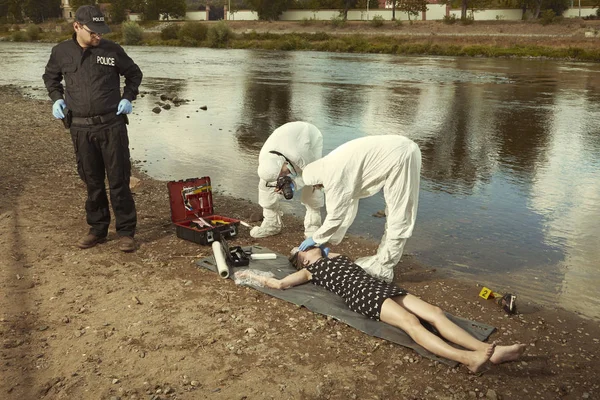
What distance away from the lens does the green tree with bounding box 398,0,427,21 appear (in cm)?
8206

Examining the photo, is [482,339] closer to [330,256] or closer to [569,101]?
[330,256]

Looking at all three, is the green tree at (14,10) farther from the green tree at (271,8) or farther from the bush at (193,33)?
the bush at (193,33)

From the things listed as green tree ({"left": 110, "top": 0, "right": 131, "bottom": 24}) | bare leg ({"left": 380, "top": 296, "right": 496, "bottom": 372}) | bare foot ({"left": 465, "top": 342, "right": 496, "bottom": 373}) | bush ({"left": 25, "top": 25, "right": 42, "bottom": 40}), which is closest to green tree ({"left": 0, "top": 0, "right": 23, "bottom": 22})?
green tree ({"left": 110, "top": 0, "right": 131, "bottom": 24})

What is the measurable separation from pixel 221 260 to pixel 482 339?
2.46 m

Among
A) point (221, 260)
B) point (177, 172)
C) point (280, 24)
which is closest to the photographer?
point (221, 260)

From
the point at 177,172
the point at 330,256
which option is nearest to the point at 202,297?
the point at 330,256

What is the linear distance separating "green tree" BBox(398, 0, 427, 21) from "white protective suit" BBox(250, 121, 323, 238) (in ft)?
265

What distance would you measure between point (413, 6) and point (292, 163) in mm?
81761

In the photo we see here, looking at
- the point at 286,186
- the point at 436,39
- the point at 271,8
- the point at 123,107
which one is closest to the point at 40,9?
the point at 271,8

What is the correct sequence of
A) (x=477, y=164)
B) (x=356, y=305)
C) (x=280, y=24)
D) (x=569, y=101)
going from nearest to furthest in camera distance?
(x=356, y=305) < (x=477, y=164) < (x=569, y=101) < (x=280, y=24)

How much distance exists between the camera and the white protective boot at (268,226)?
7.02 metres

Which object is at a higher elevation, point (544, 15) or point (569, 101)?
point (544, 15)

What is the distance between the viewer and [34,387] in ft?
12.9

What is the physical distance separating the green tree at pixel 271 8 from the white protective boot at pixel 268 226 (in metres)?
90.7
